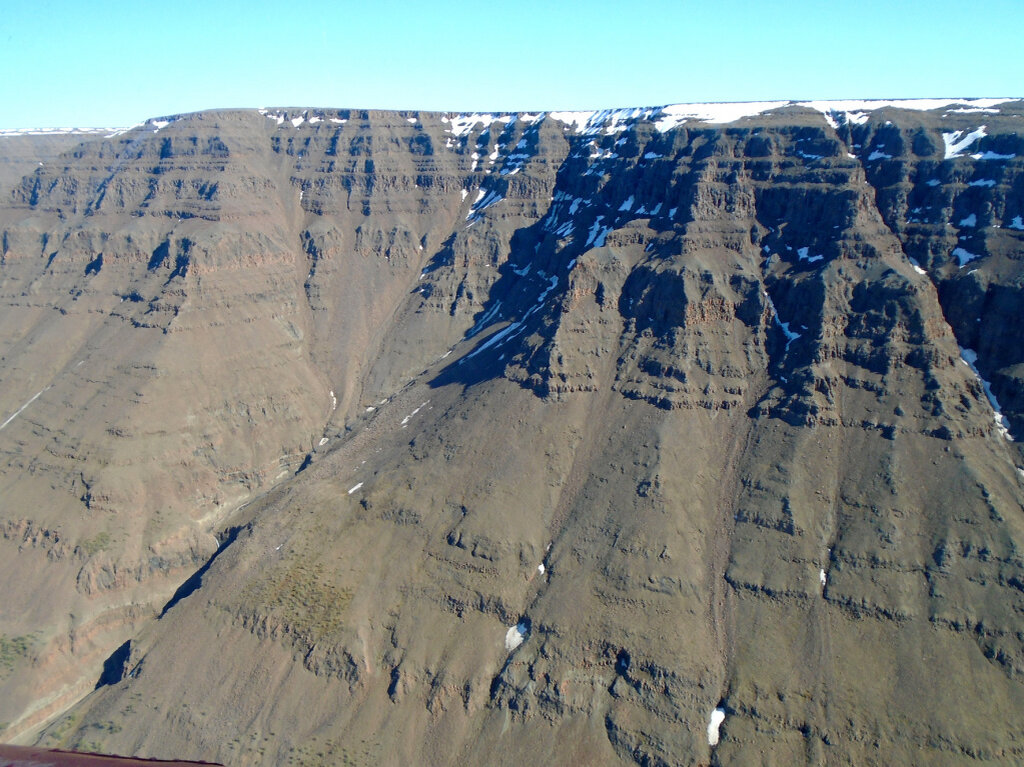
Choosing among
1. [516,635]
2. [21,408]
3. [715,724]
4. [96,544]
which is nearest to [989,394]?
[715,724]

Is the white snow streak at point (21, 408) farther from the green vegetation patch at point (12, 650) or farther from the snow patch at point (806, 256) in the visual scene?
the snow patch at point (806, 256)

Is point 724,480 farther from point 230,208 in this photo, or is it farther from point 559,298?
point 230,208

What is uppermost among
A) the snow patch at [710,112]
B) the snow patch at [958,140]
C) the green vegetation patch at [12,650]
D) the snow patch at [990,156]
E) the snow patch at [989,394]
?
the snow patch at [710,112]

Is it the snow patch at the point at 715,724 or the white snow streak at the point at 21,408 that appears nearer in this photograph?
the snow patch at the point at 715,724

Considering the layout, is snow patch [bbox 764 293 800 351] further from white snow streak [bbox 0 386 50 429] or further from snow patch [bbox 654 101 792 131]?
white snow streak [bbox 0 386 50 429]

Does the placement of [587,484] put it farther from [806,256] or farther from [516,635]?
[806,256]

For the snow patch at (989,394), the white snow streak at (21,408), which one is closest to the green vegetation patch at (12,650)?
the white snow streak at (21,408)

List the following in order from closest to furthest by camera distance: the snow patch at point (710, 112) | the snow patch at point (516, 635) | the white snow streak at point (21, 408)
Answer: the snow patch at point (516, 635) → the white snow streak at point (21, 408) → the snow patch at point (710, 112)

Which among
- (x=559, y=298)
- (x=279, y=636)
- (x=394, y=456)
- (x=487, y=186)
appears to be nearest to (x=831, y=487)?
(x=559, y=298)

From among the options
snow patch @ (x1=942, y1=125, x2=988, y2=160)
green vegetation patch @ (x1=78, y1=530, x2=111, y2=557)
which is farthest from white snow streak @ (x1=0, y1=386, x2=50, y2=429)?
snow patch @ (x1=942, y1=125, x2=988, y2=160)
